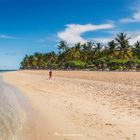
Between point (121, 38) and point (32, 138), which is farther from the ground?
point (121, 38)

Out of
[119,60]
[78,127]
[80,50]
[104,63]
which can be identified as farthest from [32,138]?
[80,50]

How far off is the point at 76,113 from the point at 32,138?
455 centimetres

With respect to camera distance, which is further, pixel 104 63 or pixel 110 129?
pixel 104 63

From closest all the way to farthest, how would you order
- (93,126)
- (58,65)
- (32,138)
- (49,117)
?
1. (32,138)
2. (93,126)
3. (49,117)
4. (58,65)

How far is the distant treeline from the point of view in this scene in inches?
3597

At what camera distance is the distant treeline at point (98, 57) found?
300 feet

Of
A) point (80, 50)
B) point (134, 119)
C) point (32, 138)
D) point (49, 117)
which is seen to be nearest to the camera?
point (32, 138)

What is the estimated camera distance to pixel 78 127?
10445 mm

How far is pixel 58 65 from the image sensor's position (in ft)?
465

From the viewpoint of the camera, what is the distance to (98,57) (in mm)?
111062

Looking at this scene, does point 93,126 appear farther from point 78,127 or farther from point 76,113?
point 76,113

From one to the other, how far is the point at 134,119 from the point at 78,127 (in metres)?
2.30

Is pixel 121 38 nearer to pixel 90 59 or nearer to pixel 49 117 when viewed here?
pixel 90 59

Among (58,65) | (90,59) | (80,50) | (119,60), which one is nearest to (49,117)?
(119,60)
